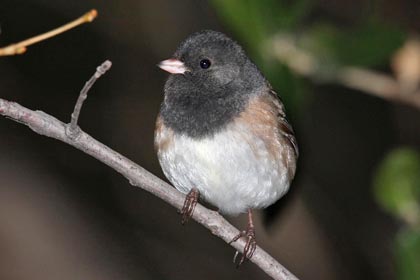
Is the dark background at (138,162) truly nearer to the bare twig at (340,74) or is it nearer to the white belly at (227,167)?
the bare twig at (340,74)

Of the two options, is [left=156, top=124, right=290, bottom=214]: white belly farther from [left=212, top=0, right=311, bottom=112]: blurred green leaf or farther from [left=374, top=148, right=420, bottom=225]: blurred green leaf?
[left=374, top=148, right=420, bottom=225]: blurred green leaf

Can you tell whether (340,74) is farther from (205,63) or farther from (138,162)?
(138,162)

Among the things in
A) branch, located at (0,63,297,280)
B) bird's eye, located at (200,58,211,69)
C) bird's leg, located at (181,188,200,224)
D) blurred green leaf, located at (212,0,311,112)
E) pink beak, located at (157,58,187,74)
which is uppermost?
blurred green leaf, located at (212,0,311,112)

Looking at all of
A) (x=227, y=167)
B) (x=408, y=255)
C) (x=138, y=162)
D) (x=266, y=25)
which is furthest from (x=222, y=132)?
(x=138, y=162)

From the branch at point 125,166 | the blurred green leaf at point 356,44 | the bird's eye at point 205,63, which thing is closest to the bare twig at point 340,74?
the blurred green leaf at point 356,44

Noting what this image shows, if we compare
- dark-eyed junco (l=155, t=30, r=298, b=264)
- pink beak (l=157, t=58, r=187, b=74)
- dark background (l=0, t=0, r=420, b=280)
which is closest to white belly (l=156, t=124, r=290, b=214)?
dark-eyed junco (l=155, t=30, r=298, b=264)
